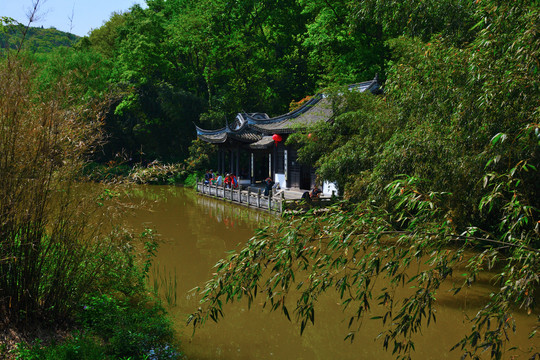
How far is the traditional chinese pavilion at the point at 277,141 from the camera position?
1688 cm

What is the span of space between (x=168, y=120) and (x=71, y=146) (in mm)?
25619

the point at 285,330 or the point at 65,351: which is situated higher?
the point at 65,351

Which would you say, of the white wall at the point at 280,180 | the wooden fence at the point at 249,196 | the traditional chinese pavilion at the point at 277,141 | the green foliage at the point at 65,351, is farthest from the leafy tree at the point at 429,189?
the white wall at the point at 280,180

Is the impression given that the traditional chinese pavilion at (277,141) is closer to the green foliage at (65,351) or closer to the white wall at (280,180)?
the white wall at (280,180)

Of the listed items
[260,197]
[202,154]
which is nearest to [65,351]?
[260,197]

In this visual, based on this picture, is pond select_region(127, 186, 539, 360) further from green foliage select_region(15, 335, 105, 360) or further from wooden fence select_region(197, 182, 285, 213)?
wooden fence select_region(197, 182, 285, 213)

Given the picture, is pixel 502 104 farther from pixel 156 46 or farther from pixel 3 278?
pixel 156 46

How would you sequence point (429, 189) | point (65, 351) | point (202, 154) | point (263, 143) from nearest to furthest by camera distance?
point (65, 351), point (429, 189), point (263, 143), point (202, 154)

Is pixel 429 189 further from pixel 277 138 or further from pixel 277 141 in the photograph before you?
pixel 277 141

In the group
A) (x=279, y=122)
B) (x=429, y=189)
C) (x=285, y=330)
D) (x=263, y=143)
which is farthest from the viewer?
(x=263, y=143)

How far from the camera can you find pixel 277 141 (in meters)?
18.2

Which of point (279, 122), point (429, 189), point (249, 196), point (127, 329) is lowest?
point (127, 329)

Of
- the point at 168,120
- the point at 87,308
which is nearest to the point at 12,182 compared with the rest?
the point at 87,308

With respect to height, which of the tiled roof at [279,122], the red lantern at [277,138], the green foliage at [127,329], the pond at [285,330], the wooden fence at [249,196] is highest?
the tiled roof at [279,122]
